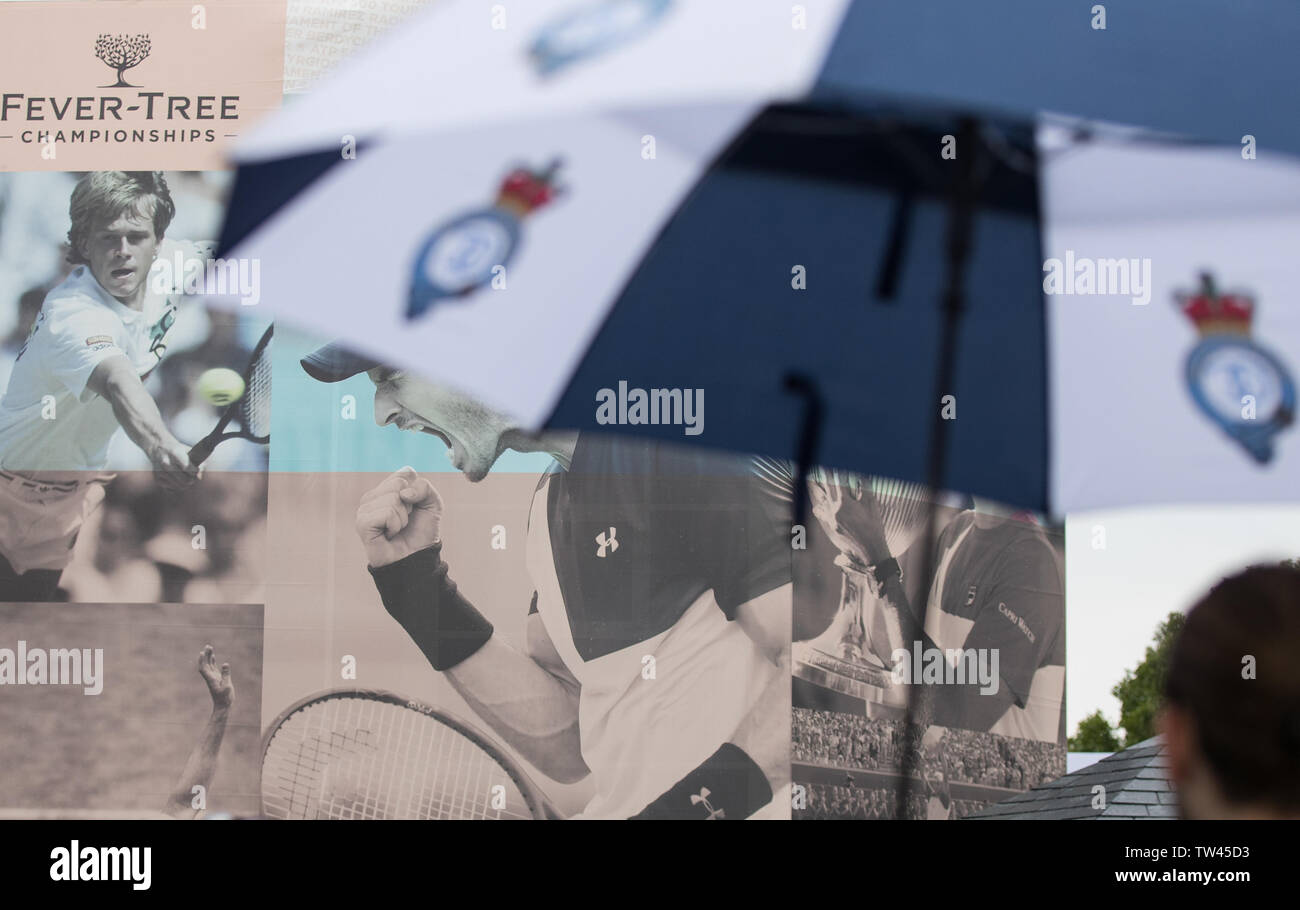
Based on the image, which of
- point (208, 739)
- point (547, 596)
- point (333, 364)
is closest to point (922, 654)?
point (547, 596)

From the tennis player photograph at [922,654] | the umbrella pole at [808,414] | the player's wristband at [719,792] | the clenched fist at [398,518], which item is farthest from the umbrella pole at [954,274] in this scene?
the clenched fist at [398,518]

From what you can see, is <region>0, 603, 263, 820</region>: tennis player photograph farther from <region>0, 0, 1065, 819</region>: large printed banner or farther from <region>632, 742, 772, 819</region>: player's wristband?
<region>632, 742, 772, 819</region>: player's wristband

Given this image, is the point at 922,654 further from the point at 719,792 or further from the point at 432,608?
the point at 432,608

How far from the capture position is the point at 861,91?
1834 millimetres

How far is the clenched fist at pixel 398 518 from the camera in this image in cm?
Answer: 362

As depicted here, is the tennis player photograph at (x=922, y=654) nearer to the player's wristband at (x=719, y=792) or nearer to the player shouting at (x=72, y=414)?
the player's wristband at (x=719, y=792)

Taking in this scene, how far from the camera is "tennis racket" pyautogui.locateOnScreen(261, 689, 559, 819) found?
3.42 meters

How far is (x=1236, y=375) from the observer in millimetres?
2270

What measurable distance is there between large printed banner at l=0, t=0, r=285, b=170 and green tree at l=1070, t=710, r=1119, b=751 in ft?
11.2
